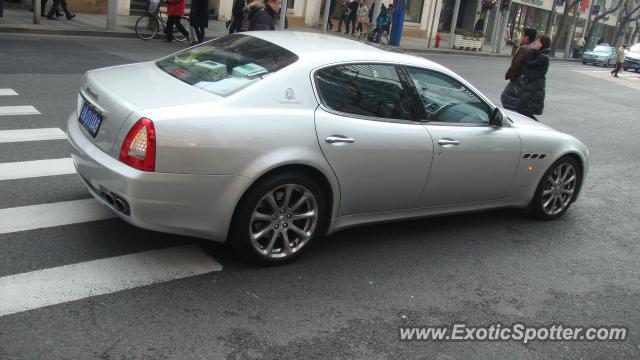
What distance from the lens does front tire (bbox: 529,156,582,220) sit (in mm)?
6180

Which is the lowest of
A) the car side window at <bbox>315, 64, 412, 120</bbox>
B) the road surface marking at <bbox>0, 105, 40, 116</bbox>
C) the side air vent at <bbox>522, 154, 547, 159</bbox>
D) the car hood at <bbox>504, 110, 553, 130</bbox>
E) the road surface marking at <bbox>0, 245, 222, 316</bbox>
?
the road surface marking at <bbox>0, 245, 222, 316</bbox>

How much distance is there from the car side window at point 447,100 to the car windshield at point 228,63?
115cm

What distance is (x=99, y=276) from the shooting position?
4.05 metres

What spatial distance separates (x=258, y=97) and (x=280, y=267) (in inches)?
47.9

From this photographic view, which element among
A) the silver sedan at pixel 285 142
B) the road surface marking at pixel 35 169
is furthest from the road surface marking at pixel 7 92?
the silver sedan at pixel 285 142

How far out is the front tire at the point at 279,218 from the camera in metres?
4.21

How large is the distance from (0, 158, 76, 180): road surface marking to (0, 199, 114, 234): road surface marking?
80cm

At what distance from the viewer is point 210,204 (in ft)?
13.2

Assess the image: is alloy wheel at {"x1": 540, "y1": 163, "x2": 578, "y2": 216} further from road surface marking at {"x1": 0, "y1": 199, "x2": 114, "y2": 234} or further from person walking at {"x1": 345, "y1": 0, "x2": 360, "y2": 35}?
person walking at {"x1": 345, "y1": 0, "x2": 360, "y2": 35}

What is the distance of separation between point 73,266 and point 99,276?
0.23 metres

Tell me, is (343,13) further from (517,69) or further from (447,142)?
(447,142)

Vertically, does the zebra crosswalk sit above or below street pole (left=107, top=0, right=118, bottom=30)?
below

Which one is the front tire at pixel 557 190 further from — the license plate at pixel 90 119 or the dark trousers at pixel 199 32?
the dark trousers at pixel 199 32

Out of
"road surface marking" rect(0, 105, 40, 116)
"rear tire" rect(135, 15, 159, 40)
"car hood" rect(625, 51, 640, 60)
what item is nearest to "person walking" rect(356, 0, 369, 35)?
"rear tire" rect(135, 15, 159, 40)
